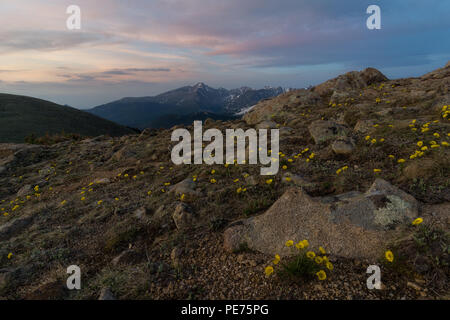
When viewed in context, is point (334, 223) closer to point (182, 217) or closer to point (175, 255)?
point (175, 255)

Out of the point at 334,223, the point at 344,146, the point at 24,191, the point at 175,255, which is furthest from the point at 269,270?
the point at 24,191

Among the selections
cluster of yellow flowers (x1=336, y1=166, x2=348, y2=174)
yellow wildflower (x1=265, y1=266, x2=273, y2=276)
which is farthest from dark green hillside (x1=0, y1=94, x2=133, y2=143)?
yellow wildflower (x1=265, y1=266, x2=273, y2=276)

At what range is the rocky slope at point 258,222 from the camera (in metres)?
3.95

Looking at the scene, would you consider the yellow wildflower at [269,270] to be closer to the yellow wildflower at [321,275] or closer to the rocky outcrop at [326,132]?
the yellow wildflower at [321,275]

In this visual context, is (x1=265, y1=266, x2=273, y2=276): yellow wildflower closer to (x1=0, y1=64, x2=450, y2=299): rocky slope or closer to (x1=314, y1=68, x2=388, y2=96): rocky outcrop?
(x1=0, y1=64, x2=450, y2=299): rocky slope

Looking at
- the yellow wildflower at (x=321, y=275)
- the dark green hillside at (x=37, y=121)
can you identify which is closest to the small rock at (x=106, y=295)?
the yellow wildflower at (x=321, y=275)

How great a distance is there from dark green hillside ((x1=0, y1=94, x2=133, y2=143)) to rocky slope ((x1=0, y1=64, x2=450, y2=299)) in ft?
181

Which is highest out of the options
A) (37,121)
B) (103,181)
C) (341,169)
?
(37,121)

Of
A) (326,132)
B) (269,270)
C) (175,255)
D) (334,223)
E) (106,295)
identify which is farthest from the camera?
(326,132)

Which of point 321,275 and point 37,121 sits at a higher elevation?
point 37,121

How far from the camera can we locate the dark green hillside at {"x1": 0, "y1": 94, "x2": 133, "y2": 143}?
55713 millimetres

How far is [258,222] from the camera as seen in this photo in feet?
17.3

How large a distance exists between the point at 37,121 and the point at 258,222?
81.6 m
